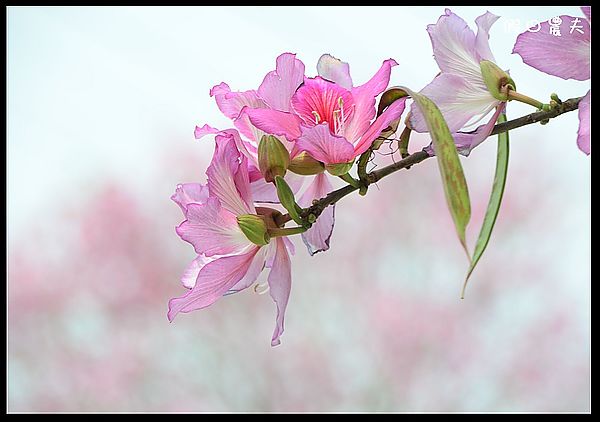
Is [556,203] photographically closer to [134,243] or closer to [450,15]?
[134,243]

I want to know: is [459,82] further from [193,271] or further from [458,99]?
[193,271]

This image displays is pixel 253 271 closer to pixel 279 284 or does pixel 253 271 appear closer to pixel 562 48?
pixel 279 284

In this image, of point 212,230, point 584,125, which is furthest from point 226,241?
point 584,125

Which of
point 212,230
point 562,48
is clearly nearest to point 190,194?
point 212,230

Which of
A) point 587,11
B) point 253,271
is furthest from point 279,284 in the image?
point 587,11

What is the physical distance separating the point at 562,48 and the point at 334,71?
79 mm

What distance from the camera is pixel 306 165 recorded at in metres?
0.24

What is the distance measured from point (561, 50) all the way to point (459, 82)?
1.4 inches

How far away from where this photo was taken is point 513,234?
1771 millimetres

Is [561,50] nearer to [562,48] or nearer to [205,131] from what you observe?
[562,48]

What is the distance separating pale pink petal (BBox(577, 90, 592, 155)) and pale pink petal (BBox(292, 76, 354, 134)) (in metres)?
0.07

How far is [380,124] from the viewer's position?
22 cm

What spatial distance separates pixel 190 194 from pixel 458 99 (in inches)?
3.5
